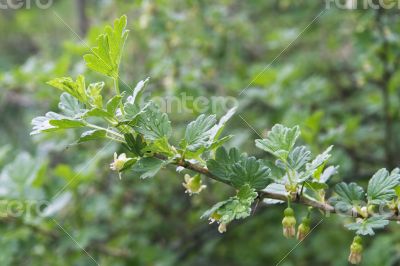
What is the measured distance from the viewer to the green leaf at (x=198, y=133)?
77cm

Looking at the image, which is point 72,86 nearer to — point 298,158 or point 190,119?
point 298,158

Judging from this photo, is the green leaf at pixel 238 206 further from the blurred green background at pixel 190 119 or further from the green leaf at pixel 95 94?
the blurred green background at pixel 190 119

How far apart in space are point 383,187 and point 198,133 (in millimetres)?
305

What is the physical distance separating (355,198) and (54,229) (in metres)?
1.22

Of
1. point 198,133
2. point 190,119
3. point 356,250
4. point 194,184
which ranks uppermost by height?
point 198,133

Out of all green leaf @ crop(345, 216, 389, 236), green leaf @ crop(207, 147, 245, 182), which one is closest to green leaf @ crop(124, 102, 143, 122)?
green leaf @ crop(207, 147, 245, 182)

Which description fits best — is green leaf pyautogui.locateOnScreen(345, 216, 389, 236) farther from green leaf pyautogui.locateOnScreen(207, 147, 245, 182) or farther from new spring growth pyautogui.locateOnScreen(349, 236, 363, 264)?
green leaf pyautogui.locateOnScreen(207, 147, 245, 182)

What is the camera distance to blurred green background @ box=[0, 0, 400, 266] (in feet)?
5.42

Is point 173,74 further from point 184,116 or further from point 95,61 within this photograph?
point 95,61

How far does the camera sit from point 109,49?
2.53 feet

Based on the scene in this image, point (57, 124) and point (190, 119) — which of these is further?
point (190, 119)

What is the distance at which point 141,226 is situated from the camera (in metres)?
2.18

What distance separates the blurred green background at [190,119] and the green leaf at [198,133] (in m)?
0.79

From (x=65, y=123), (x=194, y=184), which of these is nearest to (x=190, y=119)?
(x=194, y=184)
